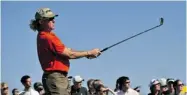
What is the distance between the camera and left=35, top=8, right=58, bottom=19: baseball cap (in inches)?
370

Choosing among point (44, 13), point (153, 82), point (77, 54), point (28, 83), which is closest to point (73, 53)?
point (77, 54)

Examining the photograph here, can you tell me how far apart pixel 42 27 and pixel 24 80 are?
5.92 m

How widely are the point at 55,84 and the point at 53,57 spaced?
1.47 ft

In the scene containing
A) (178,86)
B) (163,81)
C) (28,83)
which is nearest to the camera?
(28,83)

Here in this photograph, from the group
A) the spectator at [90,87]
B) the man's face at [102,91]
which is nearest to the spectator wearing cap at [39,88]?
the spectator at [90,87]

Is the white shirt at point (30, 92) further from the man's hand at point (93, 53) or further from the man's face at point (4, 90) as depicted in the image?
the man's hand at point (93, 53)

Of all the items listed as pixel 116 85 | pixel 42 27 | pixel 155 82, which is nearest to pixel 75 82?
pixel 116 85

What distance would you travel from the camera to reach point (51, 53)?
916 cm

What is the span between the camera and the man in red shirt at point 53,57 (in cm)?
905

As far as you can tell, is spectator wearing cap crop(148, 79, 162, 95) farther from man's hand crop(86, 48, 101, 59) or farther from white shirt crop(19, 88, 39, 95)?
man's hand crop(86, 48, 101, 59)

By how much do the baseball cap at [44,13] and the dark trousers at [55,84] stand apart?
100cm

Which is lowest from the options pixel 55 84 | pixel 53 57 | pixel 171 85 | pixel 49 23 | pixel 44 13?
pixel 55 84

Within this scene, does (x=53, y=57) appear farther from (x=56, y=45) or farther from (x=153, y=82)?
(x=153, y=82)

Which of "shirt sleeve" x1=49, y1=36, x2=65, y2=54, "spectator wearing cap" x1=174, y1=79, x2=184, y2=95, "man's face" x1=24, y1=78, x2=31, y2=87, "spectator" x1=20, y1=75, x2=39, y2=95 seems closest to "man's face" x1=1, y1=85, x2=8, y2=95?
"spectator" x1=20, y1=75, x2=39, y2=95
